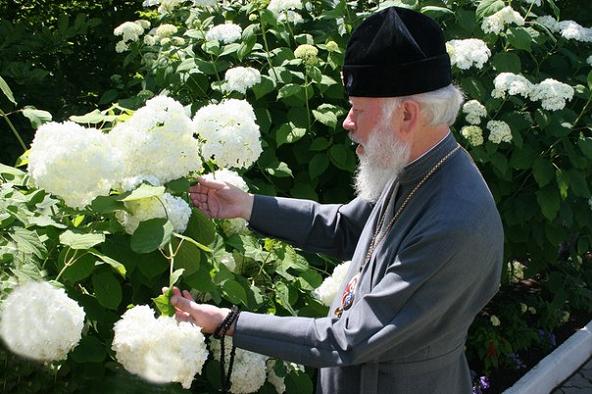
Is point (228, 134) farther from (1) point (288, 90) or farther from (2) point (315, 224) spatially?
(1) point (288, 90)

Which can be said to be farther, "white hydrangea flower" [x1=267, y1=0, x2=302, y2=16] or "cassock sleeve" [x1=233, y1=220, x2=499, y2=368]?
"white hydrangea flower" [x1=267, y1=0, x2=302, y2=16]

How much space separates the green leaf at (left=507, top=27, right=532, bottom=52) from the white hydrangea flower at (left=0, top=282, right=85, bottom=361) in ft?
9.71

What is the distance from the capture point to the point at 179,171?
1.89 metres

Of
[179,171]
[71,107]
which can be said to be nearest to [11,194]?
[179,171]

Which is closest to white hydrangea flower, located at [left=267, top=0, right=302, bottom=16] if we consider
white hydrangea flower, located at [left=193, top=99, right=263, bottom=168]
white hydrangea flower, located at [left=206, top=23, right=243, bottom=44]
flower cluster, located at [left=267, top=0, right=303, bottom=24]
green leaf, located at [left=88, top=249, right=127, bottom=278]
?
flower cluster, located at [left=267, top=0, right=303, bottom=24]

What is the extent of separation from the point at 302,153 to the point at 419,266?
193 cm

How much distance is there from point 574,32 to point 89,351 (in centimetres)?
331

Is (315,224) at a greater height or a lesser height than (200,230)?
lesser

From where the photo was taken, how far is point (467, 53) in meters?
3.73

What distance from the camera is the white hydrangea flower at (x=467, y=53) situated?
3715 mm

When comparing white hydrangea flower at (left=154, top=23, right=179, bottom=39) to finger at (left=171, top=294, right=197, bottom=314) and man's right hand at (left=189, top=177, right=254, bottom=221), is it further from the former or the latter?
finger at (left=171, top=294, right=197, bottom=314)

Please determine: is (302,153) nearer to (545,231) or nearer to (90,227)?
(545,231)

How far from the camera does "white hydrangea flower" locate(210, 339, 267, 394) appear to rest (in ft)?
6.82

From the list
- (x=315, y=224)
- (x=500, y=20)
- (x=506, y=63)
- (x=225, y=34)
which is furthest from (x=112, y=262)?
(x=506, y=63)
